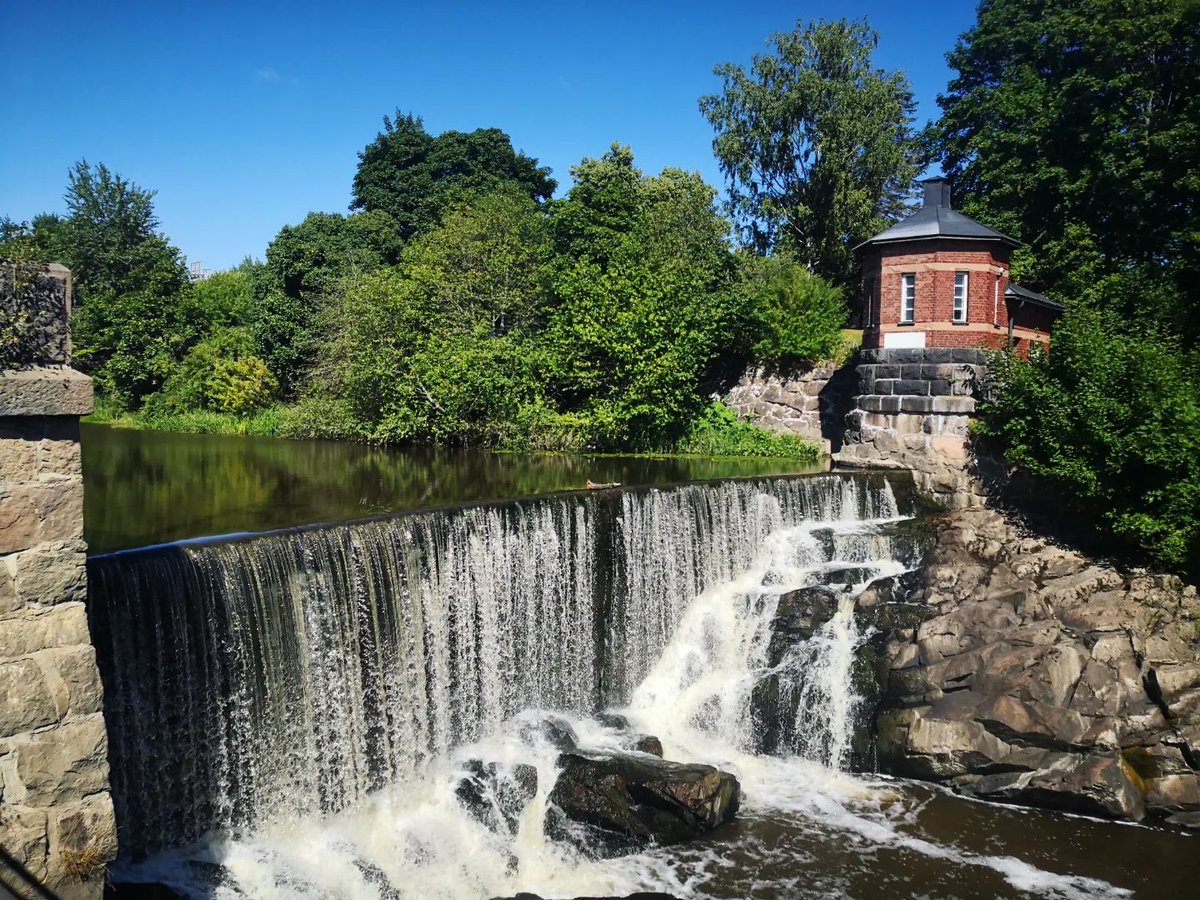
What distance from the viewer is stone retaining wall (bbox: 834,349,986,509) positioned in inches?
725

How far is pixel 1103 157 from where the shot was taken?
23484 mm

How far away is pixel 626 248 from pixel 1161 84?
47.9 ft

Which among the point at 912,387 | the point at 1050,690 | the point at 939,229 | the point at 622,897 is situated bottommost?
the point at 622,897

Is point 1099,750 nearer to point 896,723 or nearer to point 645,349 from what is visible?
point 896,723

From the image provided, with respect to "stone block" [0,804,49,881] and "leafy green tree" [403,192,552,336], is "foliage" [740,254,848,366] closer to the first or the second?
"leafy green tree" [403,192,552,336]

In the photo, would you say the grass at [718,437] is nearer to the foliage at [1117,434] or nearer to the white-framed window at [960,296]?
the white-framed window at [960,296]

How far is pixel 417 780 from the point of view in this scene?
36.2 feet

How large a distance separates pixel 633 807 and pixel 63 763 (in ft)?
22.5

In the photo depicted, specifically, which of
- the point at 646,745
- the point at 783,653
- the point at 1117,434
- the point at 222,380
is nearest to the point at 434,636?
the point at 646,745

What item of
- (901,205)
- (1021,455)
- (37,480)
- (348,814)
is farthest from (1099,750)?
(901,205)

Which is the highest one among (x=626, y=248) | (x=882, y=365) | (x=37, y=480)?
(x=626, y=248)

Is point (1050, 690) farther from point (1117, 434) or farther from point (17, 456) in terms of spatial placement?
point (17, 456)

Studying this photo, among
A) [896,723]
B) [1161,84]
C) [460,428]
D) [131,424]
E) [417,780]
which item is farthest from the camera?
[131,424]

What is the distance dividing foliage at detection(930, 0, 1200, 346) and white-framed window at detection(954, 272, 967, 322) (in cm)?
449
